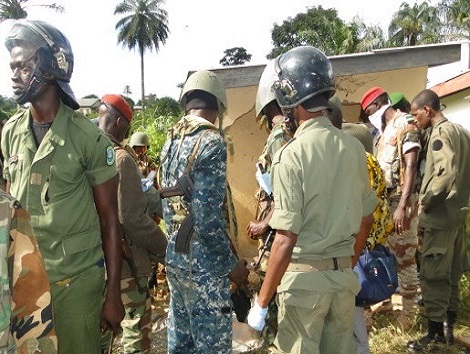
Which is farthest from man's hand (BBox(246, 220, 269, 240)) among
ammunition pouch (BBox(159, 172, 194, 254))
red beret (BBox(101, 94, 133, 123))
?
red beret (BBox(101, 94, 133, 123))

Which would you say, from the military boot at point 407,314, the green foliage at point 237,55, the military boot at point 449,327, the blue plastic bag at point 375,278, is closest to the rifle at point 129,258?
the blue plastic bag at point 375,278

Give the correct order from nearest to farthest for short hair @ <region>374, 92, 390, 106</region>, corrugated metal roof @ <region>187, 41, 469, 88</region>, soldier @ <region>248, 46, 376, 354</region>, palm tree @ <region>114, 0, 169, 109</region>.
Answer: soldier @ <region>248, 46, 376, 354</region> < short hair @ <region>374, 92, 390, 106</region> < corrugated metal roof @ <region>187, 41, 469, 88</region> < palm tree @ <region>114, 0, 169, 109</region>

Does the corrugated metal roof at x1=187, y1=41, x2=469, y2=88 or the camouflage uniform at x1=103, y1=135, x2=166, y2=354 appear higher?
the corrugated metal roof at x1=187, y1=41, x2=469, y2=88

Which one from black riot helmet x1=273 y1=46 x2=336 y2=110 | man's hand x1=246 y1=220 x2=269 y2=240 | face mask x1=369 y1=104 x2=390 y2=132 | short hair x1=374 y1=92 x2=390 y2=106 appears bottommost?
man's hand x1=246 y1=220 x2=269 y2=240

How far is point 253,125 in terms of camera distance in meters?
6.82

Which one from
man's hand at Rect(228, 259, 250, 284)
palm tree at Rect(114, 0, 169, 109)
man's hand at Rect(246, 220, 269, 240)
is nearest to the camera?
man's hand at Rect(228, 259, 250, 284)

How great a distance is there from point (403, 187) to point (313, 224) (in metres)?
2.41

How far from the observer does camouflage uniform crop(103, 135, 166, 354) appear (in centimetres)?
340

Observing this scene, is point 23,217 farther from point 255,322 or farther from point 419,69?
point 419,69

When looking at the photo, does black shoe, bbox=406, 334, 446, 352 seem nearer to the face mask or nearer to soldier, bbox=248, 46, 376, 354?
the face mask

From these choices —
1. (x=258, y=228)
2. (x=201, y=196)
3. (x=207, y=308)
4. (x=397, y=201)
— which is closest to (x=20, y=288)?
(x=201, y=196)

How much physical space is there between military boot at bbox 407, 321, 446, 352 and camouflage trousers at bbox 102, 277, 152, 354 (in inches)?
92.4

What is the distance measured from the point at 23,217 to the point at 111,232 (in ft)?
3.15

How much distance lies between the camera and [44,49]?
2.35m
